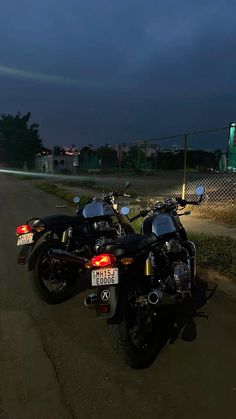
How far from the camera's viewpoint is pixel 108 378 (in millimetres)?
3680

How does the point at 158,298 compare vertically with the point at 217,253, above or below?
above

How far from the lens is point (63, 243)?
562 cm

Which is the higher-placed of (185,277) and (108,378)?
(185,277)

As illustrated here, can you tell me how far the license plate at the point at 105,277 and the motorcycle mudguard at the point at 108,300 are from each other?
0.05 metres

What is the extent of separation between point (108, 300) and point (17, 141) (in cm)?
8093

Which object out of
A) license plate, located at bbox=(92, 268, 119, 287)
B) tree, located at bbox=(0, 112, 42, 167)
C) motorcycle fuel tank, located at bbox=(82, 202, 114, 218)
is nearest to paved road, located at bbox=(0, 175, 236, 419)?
license plate, located at bbox=(92, 268, 119, 287)

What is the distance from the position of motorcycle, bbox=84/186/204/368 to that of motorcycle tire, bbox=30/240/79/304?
1262 millimetres

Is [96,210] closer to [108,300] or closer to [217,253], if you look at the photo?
[217,253]

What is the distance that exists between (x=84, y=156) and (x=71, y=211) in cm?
2544

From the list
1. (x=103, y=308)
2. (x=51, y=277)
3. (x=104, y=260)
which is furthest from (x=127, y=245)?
(x=51, y=277)

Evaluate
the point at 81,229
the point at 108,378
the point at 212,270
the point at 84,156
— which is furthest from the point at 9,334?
the point at 84,156

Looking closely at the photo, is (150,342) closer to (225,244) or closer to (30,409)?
(30,409)

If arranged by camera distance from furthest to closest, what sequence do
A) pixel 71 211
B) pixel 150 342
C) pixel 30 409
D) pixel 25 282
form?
1. pixel 71 211
2. pixel 25 282
3. pixel 150 342
4. pixel 30 409

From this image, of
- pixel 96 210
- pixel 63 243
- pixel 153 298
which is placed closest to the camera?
pixel 153 298
